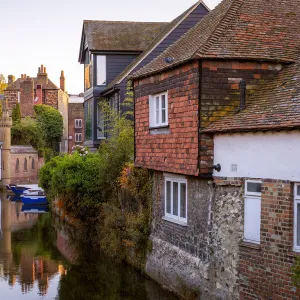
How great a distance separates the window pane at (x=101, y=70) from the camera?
35.0 meters

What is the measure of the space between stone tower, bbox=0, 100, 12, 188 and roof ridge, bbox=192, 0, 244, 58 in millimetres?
47539

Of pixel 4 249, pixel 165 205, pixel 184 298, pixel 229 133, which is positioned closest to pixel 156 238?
pixel 165 205

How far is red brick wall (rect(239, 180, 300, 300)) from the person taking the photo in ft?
40.7

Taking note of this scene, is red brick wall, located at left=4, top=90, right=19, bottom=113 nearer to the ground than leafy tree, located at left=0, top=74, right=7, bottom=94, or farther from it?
nearer to the ground

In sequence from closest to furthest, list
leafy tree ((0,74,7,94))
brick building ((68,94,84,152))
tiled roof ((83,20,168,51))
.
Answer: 1. tiled roof ((83,20,168,51))
2. brick building ((68,94,84,152))
3. leafy tree ((0,74,7,94))

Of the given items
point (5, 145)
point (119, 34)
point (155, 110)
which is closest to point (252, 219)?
point (155, 110)

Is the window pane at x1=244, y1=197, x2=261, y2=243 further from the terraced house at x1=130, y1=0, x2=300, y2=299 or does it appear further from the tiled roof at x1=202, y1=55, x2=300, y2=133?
the tiled roof at x1=202, y1=55, x2=300, y2=133

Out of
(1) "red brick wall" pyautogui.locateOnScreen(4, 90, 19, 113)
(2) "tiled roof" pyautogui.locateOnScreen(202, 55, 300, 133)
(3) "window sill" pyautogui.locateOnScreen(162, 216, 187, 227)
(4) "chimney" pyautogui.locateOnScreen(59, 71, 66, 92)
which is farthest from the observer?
(4) "chimney" pyautogui.locateOnScreen(59, 71, 66, 92)

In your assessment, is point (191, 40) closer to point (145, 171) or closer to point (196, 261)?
point (145, 171)

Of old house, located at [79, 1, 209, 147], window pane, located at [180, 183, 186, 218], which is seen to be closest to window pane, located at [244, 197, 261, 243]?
window pane, located at [180, 183, 186, 218]

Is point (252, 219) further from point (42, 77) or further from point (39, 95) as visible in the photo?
point (42, 77)

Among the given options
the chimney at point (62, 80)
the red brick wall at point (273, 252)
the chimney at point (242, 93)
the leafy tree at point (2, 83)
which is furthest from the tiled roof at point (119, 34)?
the chimney at point (62, 80)

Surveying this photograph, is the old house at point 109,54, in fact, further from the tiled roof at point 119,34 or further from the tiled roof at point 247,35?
the tiled roof at point 247,35

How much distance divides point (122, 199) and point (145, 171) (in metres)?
2.71
